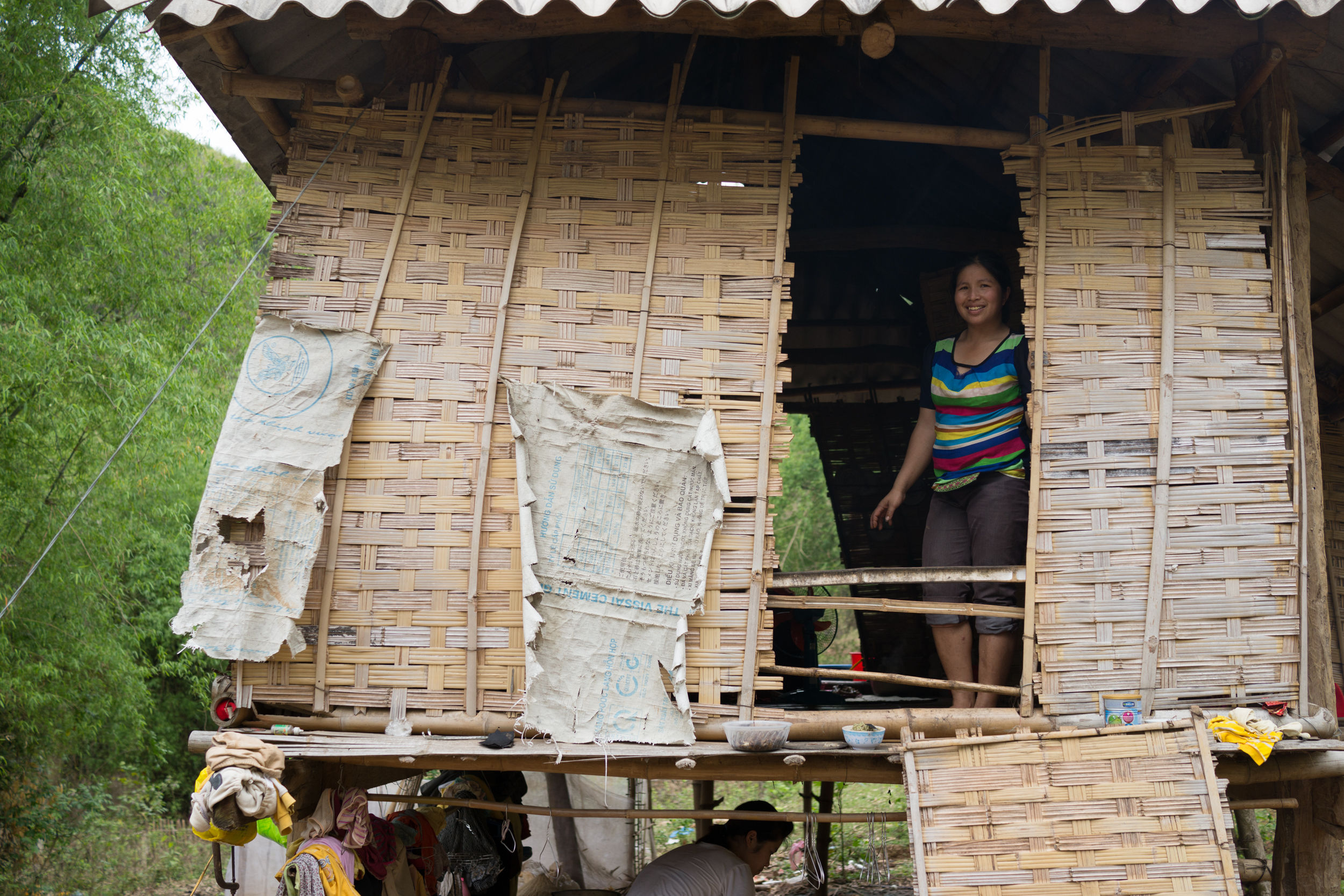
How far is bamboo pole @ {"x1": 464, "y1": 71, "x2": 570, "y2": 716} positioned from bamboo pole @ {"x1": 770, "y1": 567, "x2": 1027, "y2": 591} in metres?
1.06

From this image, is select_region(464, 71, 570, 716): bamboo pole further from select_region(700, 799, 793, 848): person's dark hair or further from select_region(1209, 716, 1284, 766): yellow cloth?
select_region(1209, 716, 1284, 766): yellow cloth

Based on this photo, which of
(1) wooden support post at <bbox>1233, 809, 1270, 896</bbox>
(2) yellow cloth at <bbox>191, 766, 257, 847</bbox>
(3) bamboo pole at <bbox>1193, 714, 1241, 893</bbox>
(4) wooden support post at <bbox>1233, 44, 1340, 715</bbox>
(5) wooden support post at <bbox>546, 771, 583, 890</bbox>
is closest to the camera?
(3) bamboo pole at <bbox>1193, 714, 1241, 893</bbox>

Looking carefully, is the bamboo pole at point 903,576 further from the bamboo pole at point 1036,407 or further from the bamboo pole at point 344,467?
the bamboo pole at point 344,467

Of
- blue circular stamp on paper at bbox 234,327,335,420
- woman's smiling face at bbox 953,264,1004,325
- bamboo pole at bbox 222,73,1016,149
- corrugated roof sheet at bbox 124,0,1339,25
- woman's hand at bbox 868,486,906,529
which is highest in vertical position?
bamboo pole at bbox 222,73,1016,149

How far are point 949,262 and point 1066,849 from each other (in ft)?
13.6

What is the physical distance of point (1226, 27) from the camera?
12.1ft

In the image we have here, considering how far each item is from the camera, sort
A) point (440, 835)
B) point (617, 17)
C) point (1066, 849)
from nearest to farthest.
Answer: point (1066, 849), point (617, 17), point (440, 835)

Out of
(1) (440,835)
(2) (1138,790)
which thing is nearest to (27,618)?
(1) (440,835)

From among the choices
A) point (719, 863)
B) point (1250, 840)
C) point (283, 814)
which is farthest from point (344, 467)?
point (1250, 840)

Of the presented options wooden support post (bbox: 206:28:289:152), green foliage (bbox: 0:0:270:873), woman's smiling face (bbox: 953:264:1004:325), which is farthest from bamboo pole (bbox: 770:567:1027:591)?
green foliage (bbox: 0:0:270:873)

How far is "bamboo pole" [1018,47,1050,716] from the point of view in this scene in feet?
11.6

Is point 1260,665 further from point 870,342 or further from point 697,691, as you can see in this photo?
point 870,342

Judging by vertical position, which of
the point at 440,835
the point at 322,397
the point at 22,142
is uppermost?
the point at 22,142

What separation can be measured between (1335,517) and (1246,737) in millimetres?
3581
